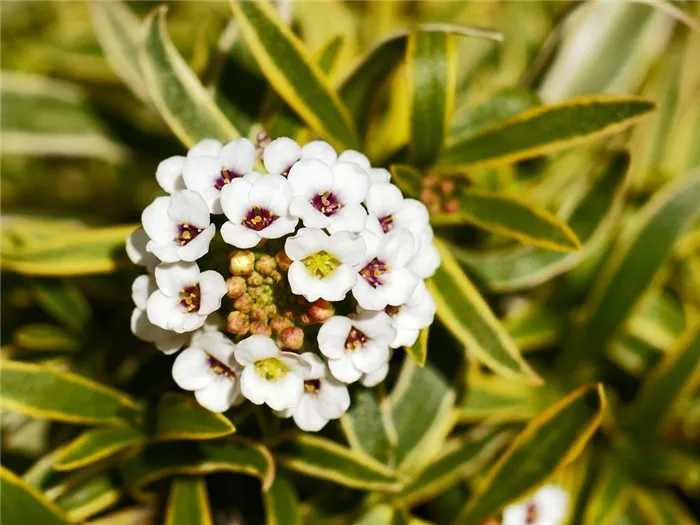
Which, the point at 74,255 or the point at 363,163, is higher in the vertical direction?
the point at 363,163

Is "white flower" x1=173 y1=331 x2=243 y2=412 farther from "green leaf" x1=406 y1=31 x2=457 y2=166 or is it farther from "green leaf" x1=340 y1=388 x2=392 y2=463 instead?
"green leaf" x1=406 y1=31 x2=457 y2=166

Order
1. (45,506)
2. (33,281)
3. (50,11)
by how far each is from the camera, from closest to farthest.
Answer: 1. (45,506)
2. (33,281)
3. (50,11)

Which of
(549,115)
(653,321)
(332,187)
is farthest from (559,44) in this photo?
(332,187)

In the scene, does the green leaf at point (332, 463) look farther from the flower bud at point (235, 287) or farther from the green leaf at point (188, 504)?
the flower bud at point (235, 287)

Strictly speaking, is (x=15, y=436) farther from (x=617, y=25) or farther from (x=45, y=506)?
(x=617, y=25)

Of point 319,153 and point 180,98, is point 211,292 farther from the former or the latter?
point 180,98

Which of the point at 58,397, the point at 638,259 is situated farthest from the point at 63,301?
the point at 638,259

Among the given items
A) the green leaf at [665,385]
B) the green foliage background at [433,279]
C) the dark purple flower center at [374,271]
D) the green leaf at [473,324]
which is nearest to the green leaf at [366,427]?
the green foliage background at [433,279]
